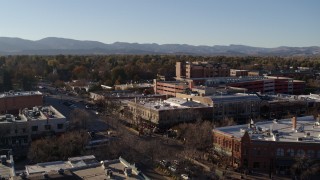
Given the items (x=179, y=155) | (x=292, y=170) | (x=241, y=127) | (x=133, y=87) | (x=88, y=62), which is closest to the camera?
(x=292, y=170)

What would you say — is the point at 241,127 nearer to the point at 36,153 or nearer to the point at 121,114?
the point at 36,153

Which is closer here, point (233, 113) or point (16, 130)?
point (16, 130)

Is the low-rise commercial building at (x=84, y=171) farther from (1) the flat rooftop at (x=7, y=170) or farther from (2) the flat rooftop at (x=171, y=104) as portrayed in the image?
(2) the flat rooftop at (x=171, y=104)

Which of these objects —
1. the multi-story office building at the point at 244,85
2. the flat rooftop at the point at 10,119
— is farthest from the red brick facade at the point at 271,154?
the multi-story office building at the point at 244,85

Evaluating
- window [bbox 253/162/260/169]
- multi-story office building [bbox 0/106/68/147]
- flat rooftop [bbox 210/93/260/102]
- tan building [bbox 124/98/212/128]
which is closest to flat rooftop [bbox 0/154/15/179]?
multi-story office building [bbox 0/106/68/147]

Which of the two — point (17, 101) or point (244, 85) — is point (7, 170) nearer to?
point (17, 101)

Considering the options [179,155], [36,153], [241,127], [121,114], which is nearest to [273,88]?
[121,114]
